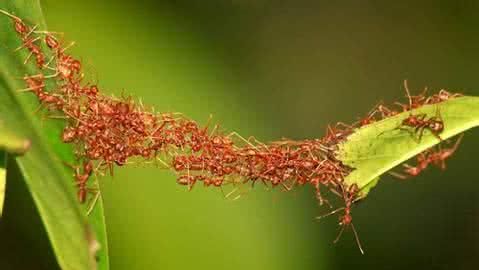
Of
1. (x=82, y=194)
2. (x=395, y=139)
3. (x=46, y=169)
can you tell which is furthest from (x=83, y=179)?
(x=395, y=139)

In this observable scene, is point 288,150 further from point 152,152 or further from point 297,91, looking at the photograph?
point 297,91

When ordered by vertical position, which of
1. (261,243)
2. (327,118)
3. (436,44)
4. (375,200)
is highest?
(436,44)

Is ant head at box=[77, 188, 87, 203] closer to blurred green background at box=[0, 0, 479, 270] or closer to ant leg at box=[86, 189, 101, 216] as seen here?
ant leg at box=[86, 189, 101, 216]

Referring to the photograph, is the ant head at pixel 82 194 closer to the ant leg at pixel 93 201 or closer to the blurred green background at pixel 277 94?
the ant leg at pixel 93 201

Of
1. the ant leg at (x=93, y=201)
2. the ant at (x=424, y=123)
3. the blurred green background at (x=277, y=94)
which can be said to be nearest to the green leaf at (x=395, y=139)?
the ant at (x=424, y=123)

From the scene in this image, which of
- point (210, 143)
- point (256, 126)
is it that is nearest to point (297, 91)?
point (256, 126)

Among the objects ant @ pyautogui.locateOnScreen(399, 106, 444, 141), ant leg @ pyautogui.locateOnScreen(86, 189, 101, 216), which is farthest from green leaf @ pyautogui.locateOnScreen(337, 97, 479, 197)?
ant leg @ pyautogui.locateOnScreen(86, 189, 101, 216)
